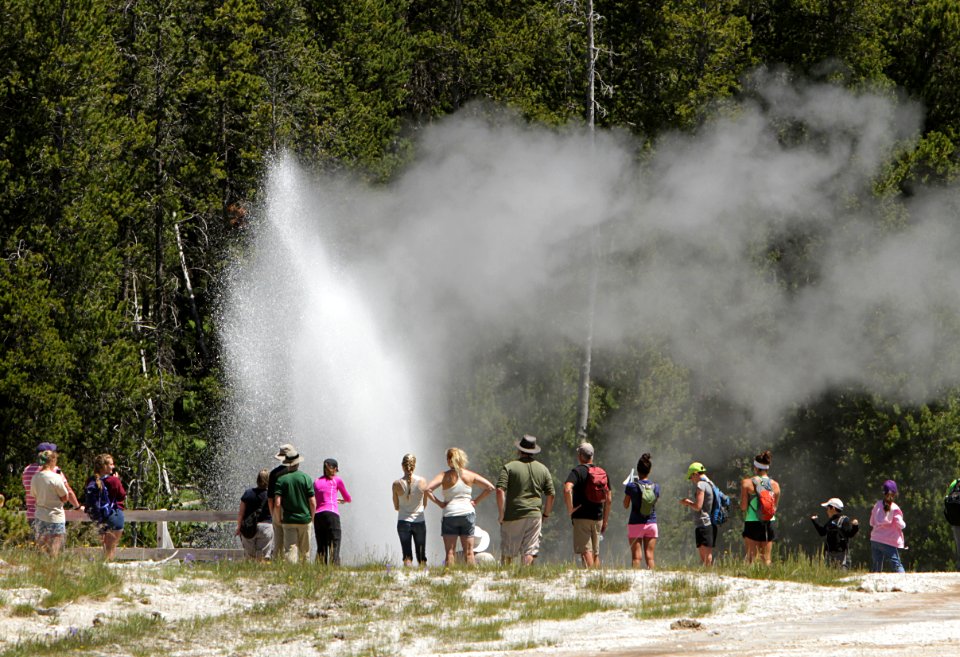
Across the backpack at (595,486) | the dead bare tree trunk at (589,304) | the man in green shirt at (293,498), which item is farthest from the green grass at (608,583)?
the dead bare tree trunk at (589,304)

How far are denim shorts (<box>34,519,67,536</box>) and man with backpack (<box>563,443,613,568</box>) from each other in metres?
5.09

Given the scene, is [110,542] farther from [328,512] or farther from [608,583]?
[608,583]

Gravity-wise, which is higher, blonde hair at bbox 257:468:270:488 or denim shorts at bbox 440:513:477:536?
blonde hair at bbox 257:468:270:488

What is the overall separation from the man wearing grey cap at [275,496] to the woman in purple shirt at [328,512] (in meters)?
0.37

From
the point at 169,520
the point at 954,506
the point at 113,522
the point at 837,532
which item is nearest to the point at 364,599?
the point at 113,522

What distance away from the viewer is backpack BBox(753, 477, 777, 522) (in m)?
17.7

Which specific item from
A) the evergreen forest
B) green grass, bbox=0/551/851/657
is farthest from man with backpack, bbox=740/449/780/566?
the evergreen forest

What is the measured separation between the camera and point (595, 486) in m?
17.1

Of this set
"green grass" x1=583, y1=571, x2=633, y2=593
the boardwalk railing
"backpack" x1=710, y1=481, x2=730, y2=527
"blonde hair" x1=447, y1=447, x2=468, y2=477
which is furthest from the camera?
the boardwalk railing

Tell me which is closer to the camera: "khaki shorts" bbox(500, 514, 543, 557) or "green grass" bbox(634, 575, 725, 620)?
"green grass" bbox(634, 575, 725, 620)

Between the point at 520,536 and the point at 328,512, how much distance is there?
1937 mm

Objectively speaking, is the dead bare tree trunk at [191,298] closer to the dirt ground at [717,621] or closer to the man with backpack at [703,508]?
the man with backpack at [703,508]

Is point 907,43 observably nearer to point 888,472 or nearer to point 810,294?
point 810,294

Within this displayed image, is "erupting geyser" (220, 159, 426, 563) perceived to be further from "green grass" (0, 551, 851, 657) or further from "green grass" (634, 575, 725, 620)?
"green grass" (634, 575, 725, 620)
